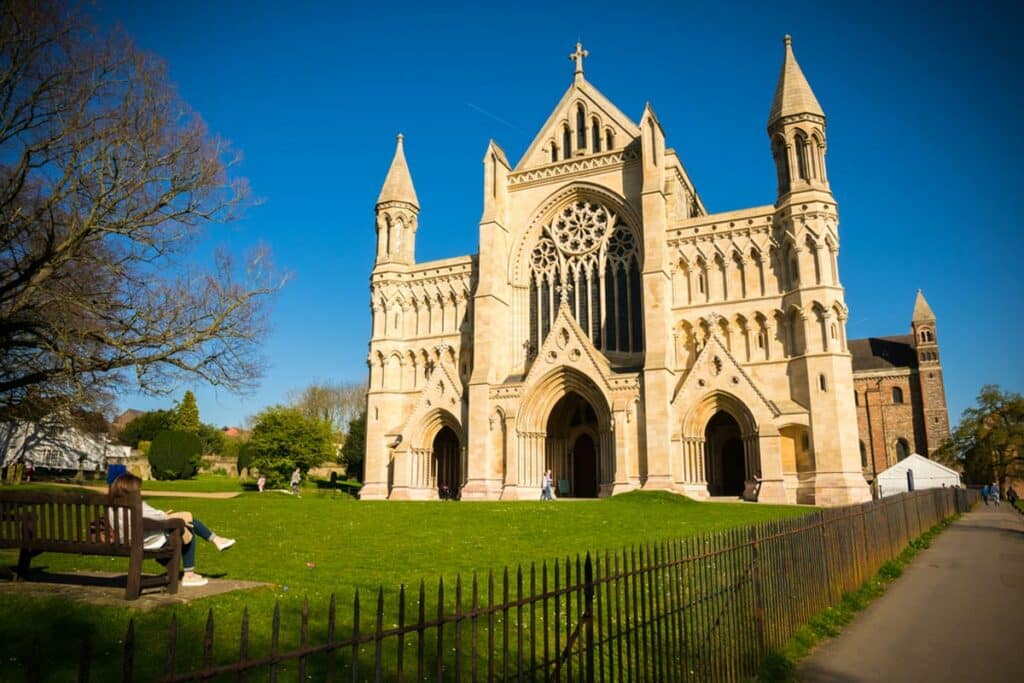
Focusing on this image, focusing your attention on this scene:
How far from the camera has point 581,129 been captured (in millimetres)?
39312

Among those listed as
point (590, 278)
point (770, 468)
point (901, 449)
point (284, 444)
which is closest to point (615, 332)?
point (590, 278)

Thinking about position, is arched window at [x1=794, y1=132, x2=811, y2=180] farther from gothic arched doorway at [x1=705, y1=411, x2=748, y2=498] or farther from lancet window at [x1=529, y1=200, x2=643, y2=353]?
gothic arched doorway at [x1=705, y1=411, x2=748, y2=498]

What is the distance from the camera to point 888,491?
4269 cm

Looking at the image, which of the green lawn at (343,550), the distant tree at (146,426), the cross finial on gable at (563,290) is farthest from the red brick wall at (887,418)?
the distant tree at (146,426)

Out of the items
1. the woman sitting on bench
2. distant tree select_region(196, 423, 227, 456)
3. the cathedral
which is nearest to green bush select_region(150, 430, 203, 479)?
distant tree select_region(196, 423, 227, 456)

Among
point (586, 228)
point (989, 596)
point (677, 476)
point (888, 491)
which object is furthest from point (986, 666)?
point (888, 491)

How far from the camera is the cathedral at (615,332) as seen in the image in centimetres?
3066

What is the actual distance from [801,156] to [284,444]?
3715 centimetres

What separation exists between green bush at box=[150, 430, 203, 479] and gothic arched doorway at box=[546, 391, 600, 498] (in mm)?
36122

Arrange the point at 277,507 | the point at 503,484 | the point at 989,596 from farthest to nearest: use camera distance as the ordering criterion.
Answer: the point at 503,484, the point at 277,507, the point at 989,596

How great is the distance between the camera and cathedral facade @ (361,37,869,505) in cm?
3066

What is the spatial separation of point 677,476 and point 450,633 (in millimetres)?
24122

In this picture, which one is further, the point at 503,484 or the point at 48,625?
the point at 503,484

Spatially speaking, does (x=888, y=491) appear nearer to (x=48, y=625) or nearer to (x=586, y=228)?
(x=586, y=228)
